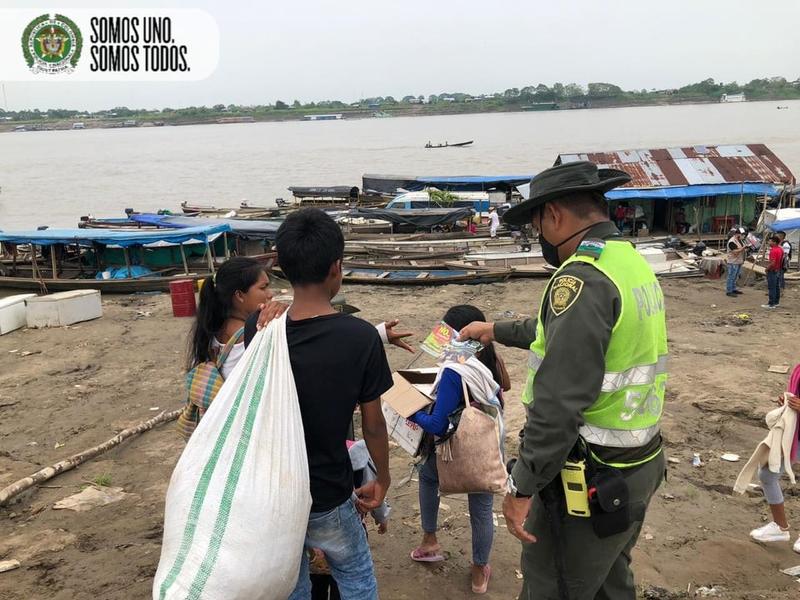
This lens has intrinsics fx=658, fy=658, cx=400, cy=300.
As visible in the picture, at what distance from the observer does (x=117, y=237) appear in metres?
15.3

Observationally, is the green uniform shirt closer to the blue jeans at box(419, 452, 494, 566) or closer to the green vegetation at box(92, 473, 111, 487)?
the blue jeans at box(419, 452, 494, 566)

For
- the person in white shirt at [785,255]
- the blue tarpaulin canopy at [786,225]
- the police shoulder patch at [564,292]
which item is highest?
the police shoulder patch at [564,292]

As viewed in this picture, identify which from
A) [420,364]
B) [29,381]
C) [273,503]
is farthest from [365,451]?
[29,381]

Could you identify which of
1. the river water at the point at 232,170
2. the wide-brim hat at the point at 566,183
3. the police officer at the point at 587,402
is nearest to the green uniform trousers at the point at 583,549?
the police officer at the point at 587,402

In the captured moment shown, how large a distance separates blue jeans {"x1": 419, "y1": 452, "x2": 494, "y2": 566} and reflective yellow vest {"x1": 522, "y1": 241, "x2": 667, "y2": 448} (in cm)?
133

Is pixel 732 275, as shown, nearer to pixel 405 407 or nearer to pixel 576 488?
pixel 405 407

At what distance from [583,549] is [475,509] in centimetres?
119

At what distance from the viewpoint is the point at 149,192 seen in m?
42.0

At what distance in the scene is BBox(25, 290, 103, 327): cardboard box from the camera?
11742 millimetres

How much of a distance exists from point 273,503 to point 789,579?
321 centimetres

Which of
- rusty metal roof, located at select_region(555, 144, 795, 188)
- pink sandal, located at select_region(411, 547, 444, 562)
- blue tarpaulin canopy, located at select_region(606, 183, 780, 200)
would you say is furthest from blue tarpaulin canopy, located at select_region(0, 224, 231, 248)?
pink sandal, located at select_region(411, 547, 444, 562)

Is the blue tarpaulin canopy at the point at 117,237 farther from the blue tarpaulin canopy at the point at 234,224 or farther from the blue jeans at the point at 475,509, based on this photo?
the blue jeans at the point at 475,509

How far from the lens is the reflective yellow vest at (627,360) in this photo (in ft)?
6.82

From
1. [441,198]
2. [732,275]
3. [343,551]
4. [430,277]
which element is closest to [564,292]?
[343,551]
